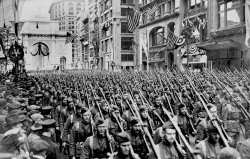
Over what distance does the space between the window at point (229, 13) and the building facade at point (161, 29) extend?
9941 mm

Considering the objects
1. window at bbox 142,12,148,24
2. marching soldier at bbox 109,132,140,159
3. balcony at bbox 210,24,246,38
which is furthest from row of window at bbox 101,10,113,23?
marching soldier at bbox 109,132,140,159

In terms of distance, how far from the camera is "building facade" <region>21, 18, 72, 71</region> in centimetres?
7131

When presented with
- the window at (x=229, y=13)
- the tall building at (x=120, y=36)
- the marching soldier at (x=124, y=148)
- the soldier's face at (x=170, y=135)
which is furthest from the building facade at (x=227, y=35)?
the tall building at (x=120, y=36)

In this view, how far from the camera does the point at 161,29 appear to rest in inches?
1833

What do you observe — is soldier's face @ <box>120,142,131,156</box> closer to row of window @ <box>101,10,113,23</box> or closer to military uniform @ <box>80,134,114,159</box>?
military uniform @ <box>80,134,114,159</box>

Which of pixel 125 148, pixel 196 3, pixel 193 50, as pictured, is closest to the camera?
pixel 125 148

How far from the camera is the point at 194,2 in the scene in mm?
36844

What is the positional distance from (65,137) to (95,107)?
2.01 metres

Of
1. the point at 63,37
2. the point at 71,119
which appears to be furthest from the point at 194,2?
the point at 63,37

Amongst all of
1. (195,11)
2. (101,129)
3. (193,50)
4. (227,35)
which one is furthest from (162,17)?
(101,129)

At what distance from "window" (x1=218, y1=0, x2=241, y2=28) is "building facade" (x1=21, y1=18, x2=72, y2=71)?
48.8 m

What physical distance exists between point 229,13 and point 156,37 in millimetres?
21738

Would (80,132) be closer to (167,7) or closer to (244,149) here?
(244,149)

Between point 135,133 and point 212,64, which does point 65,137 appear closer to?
point 135,133
